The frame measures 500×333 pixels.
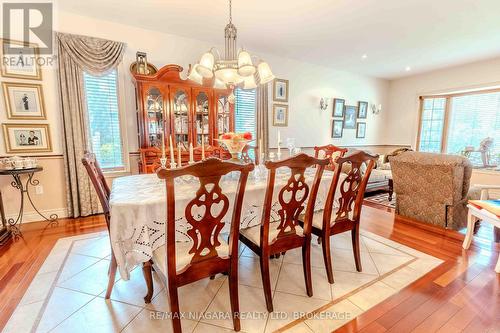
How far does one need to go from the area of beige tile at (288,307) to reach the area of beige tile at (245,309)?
0.06 metres

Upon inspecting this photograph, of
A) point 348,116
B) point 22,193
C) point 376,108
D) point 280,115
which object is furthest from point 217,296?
point 376,108

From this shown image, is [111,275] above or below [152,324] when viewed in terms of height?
above

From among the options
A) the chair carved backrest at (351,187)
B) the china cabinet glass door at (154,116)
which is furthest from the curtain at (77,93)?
the chair carved backrest at (351,187)

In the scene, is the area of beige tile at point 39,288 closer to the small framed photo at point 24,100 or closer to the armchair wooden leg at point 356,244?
the small framed photo at point 24,100

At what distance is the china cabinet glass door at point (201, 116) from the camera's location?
3422mm

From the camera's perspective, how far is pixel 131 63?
324 cm

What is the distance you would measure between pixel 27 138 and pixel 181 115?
1815 mm

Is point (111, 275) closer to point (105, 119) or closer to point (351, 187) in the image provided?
point (351, 187)

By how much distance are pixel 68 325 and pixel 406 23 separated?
4514mm

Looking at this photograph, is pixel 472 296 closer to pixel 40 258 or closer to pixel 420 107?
pixel 40 258

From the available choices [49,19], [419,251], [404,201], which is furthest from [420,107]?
[49,19]

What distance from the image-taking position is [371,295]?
1705mm

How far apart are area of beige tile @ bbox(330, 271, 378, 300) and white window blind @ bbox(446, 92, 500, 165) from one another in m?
5.09

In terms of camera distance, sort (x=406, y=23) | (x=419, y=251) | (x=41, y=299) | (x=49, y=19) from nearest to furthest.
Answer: (x=41, y=299), (x=419, y=251), (x=49, y=19), (x=406, y=23)
